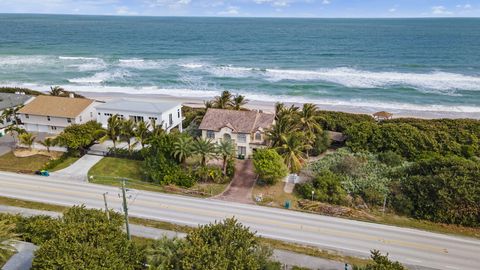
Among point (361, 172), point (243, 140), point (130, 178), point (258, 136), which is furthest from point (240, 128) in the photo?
point (361, 172)

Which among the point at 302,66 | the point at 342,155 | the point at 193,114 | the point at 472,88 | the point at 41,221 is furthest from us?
the point at 302,66

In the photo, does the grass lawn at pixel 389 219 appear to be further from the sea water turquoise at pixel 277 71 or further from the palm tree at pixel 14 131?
the sea water turquoise at pixel 277 71

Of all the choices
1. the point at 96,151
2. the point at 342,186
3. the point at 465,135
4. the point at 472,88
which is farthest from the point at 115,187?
the point at 472,88

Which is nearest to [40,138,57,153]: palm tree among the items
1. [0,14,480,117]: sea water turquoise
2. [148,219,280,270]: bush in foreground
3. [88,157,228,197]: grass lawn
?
[88,157,228,197]: grass lawn

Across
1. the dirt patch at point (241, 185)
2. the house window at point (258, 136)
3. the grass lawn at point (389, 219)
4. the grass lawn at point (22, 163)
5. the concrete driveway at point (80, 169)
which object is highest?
the house window at point (258, 136)

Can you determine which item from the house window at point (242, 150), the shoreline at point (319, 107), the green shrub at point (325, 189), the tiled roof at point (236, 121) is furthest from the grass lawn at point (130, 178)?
the shoreline at point (319, 107)

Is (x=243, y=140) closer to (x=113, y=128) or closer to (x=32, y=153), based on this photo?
(x=113, y=128)

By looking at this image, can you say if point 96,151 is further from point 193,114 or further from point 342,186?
point 342,186
